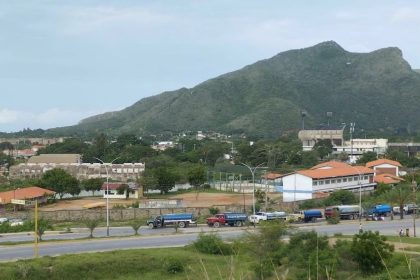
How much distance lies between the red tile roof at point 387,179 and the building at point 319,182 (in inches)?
122

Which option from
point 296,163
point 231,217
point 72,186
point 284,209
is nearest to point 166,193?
point 72,186

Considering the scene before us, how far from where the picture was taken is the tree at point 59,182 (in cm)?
6225

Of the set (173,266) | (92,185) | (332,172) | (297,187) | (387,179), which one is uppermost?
(332,172)

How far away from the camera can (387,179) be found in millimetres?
69250

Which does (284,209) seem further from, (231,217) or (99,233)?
(99,233)

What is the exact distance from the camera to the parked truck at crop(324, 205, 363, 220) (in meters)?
46.3

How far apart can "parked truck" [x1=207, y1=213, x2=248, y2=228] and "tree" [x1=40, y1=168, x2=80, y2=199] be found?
79.0 ft

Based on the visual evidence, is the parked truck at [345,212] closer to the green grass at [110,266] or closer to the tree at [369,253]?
the green grass at [110,266]

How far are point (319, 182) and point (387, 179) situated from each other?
43.9 feet

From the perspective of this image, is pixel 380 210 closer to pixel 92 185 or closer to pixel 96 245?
pixel 96 245

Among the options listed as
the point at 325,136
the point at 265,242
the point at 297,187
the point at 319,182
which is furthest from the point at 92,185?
the point at 325,136

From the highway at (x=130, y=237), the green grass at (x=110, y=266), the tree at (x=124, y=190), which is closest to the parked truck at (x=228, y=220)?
the highway at (x=130, y=237)

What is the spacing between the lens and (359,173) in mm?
60531

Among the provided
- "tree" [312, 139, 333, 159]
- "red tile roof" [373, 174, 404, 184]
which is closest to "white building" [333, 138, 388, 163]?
"tree" [312, 139, 333, 159]
